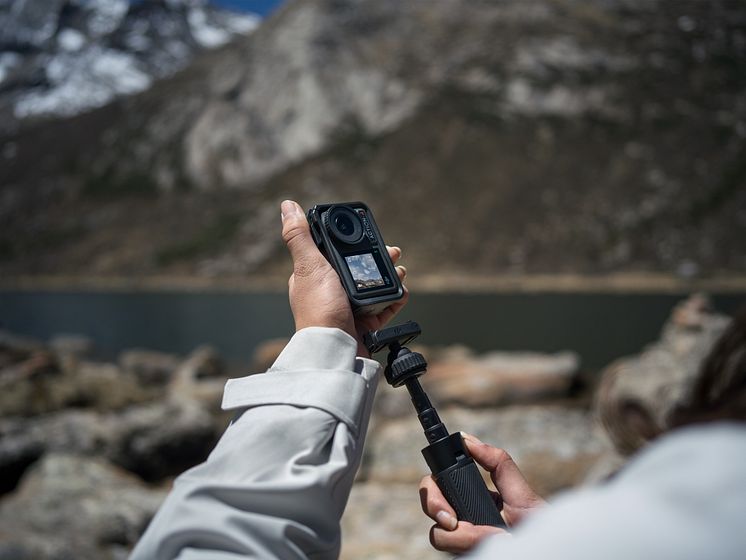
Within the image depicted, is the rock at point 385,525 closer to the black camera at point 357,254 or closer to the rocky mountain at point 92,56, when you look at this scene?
the black camera at point 357,254

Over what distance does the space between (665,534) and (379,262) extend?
4.02ft

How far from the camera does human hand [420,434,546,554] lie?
4.16ft

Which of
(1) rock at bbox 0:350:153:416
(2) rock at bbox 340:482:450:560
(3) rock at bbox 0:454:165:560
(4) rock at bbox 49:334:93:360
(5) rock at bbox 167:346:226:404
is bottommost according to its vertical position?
(4) rock at bbox 49:334:93:360

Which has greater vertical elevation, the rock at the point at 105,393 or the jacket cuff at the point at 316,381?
the jacket cuff at the point at 316,381

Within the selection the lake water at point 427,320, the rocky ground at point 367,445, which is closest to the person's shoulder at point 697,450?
the rocky ground at point 367,445

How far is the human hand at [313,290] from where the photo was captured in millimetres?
1447

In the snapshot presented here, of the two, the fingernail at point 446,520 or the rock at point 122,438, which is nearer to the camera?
the fingernail at point 446,520

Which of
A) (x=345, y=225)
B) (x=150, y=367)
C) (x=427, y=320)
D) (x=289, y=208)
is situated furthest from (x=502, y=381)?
(x=427, y=320)

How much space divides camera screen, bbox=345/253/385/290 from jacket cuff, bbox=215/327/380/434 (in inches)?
11.6

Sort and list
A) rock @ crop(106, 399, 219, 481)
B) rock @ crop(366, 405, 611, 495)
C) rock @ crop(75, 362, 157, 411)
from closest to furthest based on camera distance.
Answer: rock @ crop(366, 405, 611, 495)
rock @ crop(106, 399, 219, 481)
rock @ crop(75, 362, 157, 411)

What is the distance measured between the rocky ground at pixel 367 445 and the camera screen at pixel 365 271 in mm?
3072

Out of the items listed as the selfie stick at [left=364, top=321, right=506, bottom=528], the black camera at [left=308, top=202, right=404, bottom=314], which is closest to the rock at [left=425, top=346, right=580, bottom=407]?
the black camera at [left=308, top=202, right=404, bottom=314]

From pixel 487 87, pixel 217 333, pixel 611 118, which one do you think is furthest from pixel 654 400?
pixel 487 87

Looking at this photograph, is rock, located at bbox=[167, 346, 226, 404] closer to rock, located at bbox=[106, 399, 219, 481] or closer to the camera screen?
rock, located at bbox=[106, 399, 219, 481]
